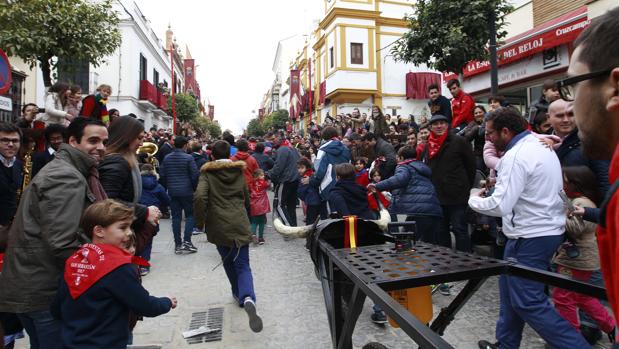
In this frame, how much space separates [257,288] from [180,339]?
1457 mm

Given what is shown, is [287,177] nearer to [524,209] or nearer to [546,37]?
[524,209]

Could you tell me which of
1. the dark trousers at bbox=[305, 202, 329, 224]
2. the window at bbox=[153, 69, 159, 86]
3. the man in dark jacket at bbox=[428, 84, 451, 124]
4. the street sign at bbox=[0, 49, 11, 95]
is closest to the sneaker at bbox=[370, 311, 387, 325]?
the dark trousers at bbox=[305, 202, 329, 224]

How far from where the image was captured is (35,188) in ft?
7.54

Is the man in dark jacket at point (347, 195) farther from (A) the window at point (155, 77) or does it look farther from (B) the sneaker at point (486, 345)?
(A) the window at point (155, 77)

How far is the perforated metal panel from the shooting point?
1.70 metres

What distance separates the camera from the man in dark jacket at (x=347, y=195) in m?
4.81

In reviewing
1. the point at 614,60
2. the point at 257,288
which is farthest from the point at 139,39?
the point at 614,60

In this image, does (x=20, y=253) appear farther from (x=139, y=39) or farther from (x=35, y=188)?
(x=139, y=39)

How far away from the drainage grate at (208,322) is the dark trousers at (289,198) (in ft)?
13.6

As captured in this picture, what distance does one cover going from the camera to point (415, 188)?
4758mm

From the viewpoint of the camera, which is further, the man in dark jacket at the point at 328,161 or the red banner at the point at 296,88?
the red banner at the point at 296,88

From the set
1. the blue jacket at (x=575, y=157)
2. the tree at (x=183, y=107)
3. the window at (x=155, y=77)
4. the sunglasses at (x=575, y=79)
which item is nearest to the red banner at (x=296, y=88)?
the tree at (x=183, y=107)

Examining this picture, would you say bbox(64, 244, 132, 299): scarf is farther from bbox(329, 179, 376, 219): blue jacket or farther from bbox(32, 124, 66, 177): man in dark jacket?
bbox(329, 179, 376, 219): blue jacket

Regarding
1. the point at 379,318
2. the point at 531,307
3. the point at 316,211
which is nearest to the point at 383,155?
the point at 316,211
